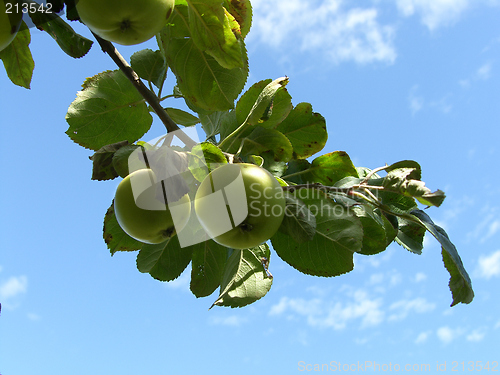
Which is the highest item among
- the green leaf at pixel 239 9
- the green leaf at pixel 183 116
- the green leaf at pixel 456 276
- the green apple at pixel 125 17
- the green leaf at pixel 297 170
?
the green leaf at pixel 183 116

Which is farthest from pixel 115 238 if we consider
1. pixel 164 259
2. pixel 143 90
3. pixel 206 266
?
pixel 143 90

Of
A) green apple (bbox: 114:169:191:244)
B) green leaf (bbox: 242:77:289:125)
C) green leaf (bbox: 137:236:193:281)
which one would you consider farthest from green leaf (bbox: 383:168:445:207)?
green leaf (bbox: 137:236:193:281)

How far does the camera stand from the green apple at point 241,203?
4.23ft

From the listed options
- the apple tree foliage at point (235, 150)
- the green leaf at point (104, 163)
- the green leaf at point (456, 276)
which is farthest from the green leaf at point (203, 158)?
the green leaf at point (456, 276)

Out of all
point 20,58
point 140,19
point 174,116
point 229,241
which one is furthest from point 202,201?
point 20,58

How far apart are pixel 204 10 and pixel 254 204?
67cm

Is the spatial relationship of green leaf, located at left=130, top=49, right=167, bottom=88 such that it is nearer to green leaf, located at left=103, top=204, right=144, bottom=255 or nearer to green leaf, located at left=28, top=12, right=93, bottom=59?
green leaf, located at left=28, top=12, right=93, bottom=59

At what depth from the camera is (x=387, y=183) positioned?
146cm

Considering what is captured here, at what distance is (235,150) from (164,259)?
56 centimetres

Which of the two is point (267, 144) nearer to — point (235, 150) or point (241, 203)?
point (235, 150)

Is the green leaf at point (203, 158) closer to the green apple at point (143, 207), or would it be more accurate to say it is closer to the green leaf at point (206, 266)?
the green apple at point (143, 207)

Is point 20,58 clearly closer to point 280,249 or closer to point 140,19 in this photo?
point 140,19

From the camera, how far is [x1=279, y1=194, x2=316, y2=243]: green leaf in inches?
52.2

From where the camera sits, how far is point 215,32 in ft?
4.51
